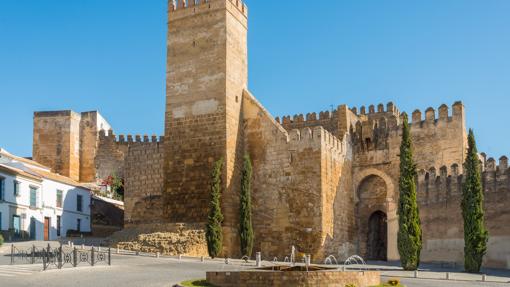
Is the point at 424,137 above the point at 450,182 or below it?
above

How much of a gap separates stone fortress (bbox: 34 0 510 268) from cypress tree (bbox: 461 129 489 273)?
282 cm

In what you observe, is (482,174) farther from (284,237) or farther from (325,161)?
(284,237)

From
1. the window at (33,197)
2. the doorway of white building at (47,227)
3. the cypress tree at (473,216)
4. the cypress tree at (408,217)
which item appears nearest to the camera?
the cypress tree at (473,216)

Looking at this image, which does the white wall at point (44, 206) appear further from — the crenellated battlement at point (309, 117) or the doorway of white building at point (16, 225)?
the crenellated battlement at point (309, 117)

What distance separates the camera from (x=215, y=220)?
1013 inches

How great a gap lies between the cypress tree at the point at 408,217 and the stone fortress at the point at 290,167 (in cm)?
350

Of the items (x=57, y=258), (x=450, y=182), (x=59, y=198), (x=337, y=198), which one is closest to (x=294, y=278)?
(x=57, y=258)

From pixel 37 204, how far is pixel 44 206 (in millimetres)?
553

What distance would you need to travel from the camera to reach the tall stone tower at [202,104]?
89.7 ft

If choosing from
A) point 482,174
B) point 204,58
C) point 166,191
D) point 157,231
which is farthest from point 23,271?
point 482,174

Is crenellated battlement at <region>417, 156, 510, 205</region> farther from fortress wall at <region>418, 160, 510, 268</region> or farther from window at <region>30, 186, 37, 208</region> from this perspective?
window at <region>30, 186, 37, 208</region>

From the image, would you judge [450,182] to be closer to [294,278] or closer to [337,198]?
[337,198]

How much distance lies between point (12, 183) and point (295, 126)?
1362 cm

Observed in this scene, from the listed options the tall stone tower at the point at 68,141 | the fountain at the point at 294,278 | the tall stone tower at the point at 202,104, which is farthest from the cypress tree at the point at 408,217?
the tall stone tower at the point at 68,141
